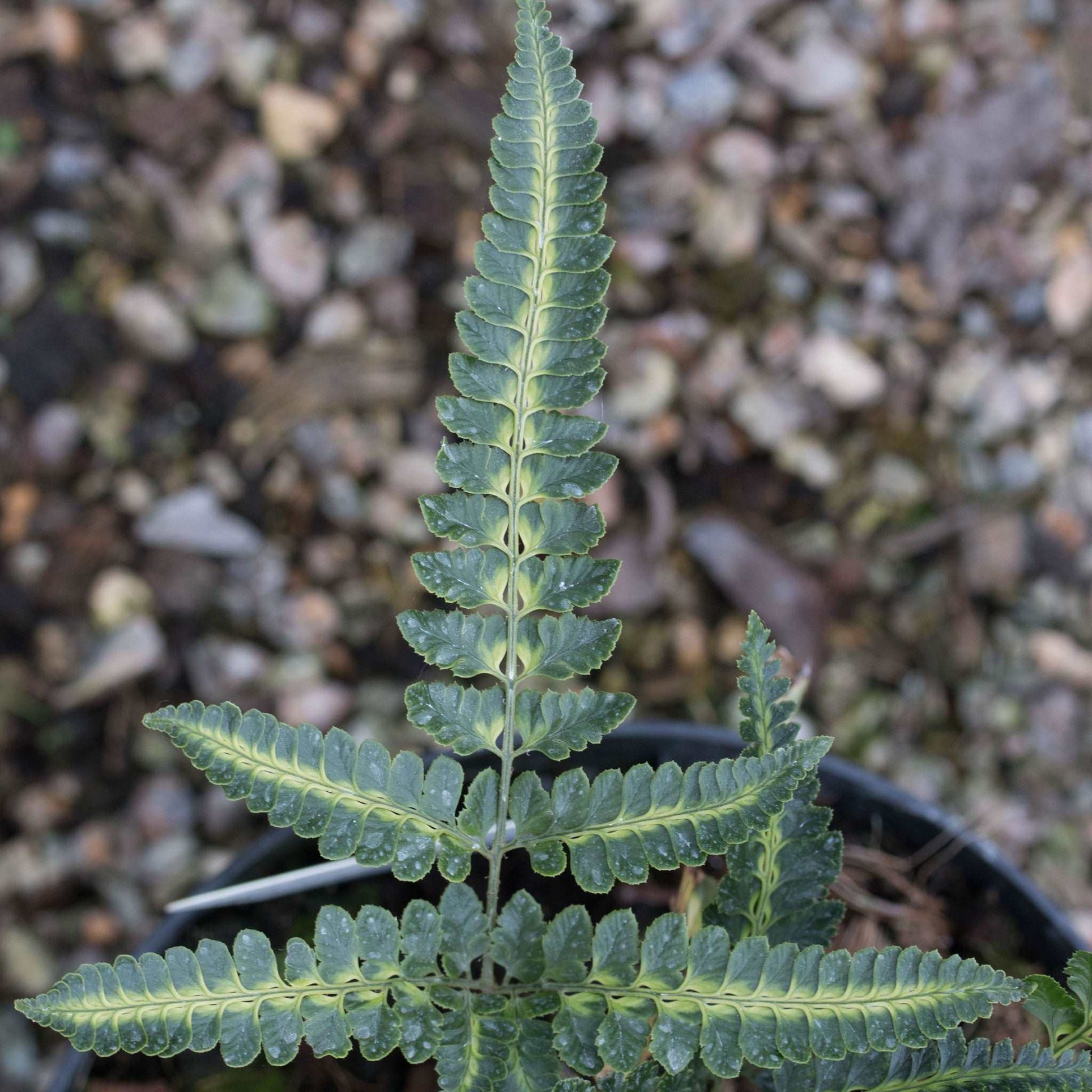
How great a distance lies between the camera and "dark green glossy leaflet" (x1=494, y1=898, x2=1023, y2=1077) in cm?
75

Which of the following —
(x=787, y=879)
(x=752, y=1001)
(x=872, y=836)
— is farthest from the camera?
(x=872, y=836)

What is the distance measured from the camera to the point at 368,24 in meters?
2.10

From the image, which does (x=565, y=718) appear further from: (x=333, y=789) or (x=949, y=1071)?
(x=949, y=1071)

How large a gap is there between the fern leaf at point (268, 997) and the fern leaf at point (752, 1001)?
119 mm

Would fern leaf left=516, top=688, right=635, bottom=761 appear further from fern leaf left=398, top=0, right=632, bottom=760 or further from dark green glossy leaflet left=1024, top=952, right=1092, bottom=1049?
dark green glossy leaflet left=1024, top=952, right=1092, bottom=1049

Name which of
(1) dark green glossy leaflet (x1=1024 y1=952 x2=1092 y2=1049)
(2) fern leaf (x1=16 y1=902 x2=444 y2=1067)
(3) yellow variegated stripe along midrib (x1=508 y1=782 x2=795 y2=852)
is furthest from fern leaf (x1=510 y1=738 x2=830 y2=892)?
(1) dark green glossy leaflet (x1=1024 y1=952 x2=1092 y2=1049)

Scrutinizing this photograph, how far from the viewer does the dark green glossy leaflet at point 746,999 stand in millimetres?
745

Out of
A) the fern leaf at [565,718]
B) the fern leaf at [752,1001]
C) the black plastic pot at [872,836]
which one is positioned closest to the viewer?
the fern leaf at [752,1001]

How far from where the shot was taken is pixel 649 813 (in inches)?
32.6

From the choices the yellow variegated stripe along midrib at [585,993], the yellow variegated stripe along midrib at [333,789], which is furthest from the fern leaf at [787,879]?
the yellow variegated stripe along midrib at [333,789]

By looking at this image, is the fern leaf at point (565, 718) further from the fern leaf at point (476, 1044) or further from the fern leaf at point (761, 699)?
the fern leaf at point (476, 1044)

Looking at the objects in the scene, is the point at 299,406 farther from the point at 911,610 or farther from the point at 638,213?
the point at 911,610

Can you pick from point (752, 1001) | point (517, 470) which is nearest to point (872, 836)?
point (752, 1001)

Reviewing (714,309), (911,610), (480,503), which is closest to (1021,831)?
(911,610)
